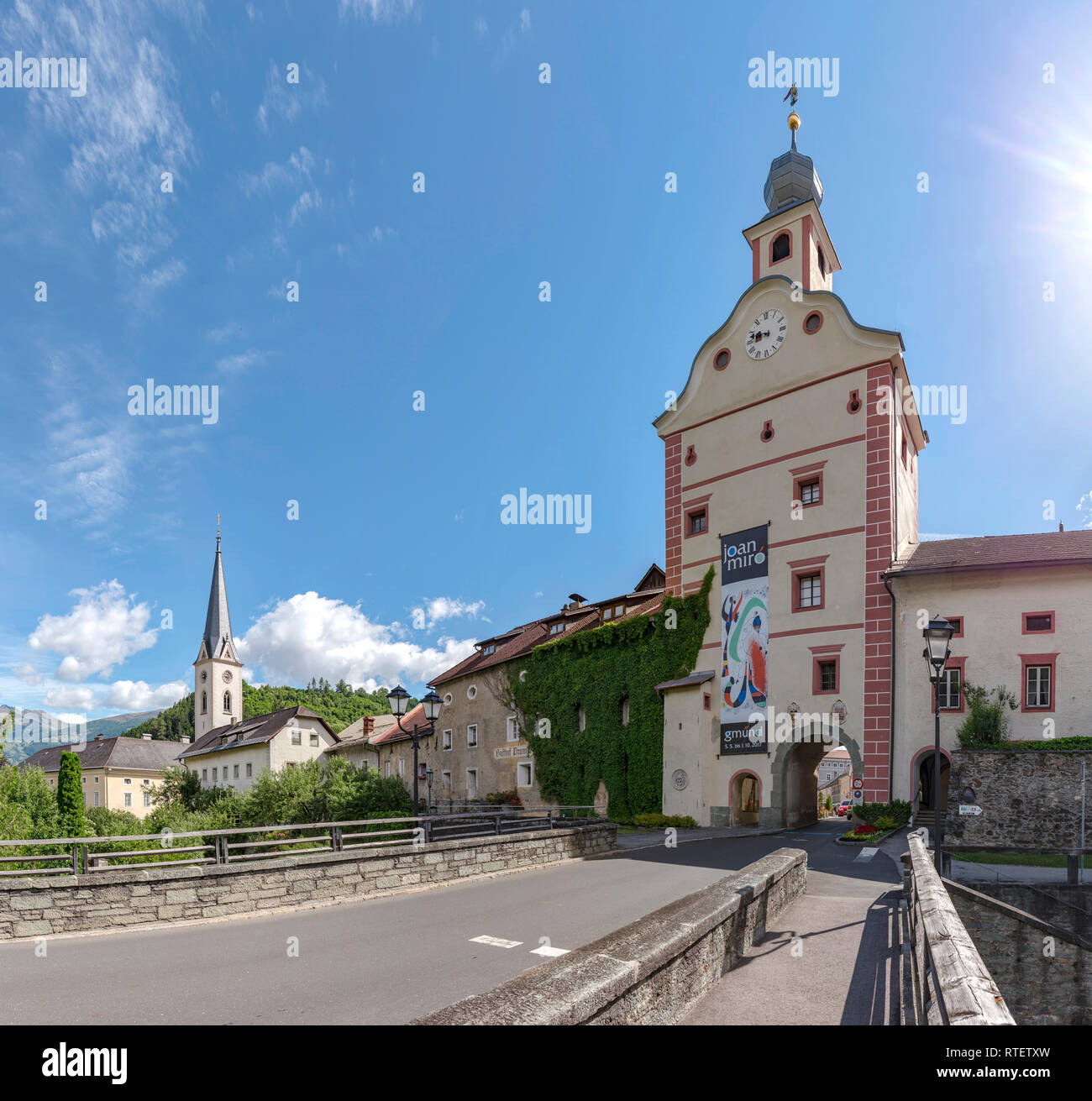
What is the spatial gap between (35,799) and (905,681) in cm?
4608

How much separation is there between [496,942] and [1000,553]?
77.9ft

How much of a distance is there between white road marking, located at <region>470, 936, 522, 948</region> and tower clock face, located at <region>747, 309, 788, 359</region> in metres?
28.3

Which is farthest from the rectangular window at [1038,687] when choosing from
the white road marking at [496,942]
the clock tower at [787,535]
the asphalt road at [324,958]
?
the white road marking at [496,942]

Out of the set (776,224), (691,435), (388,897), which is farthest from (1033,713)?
(776,224)

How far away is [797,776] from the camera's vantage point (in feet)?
101

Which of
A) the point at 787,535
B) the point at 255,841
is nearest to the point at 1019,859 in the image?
the point at 787,535

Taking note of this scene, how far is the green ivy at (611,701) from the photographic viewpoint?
3247cm

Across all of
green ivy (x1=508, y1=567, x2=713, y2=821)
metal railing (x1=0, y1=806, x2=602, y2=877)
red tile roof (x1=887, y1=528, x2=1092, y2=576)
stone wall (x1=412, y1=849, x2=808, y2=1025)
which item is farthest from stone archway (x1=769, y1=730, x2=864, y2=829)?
stone wall (x1=412, y1=849, x2=808, y2=1025)

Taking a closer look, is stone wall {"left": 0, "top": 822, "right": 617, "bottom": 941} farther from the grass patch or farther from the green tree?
the green tree

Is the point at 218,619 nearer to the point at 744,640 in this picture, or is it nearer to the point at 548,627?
the point at 548,627

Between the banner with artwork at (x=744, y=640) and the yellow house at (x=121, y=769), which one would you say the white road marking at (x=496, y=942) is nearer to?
the banner with artwork at (x=744, y=640)
